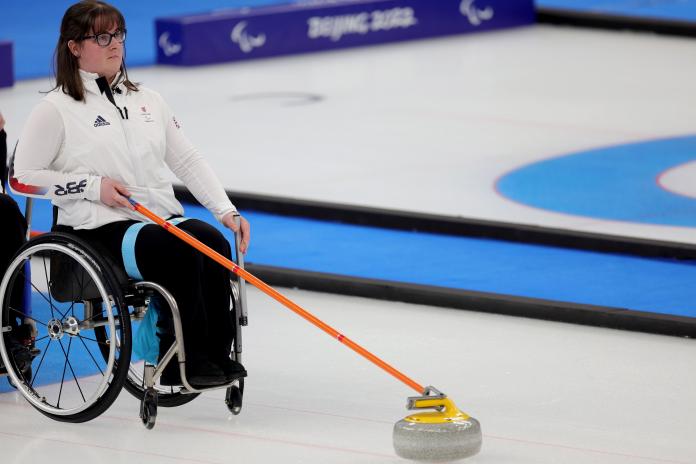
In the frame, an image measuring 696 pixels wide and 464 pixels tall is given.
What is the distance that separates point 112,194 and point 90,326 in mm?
340

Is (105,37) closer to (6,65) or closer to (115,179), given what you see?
(115,179)

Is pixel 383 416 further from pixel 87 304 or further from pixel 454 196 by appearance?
pixel 454 196

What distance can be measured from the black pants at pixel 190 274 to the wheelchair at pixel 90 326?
0.04 m

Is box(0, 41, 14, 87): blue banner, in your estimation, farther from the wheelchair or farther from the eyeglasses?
the eyeglasses

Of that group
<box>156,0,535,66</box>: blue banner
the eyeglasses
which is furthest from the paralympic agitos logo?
the eyeglasses

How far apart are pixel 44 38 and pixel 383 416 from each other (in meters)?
8.53

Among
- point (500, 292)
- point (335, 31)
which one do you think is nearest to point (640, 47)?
point (335, 31)

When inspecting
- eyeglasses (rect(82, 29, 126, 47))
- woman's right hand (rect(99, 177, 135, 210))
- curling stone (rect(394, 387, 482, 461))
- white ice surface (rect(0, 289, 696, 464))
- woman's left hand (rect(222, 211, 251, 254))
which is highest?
eyeglasses (rect(82, 29, 126, 47))

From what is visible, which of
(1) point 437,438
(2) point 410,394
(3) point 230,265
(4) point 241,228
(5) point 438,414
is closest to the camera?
(1) point 437,438

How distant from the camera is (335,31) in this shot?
11328mm

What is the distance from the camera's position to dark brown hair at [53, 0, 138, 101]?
382cm

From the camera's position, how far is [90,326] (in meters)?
3.78

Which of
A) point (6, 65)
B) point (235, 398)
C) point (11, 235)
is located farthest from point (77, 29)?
point (6, 65)

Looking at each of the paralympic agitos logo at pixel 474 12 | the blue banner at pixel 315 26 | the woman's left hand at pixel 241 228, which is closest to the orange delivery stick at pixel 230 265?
the woman's left hand at pixel 241 228
